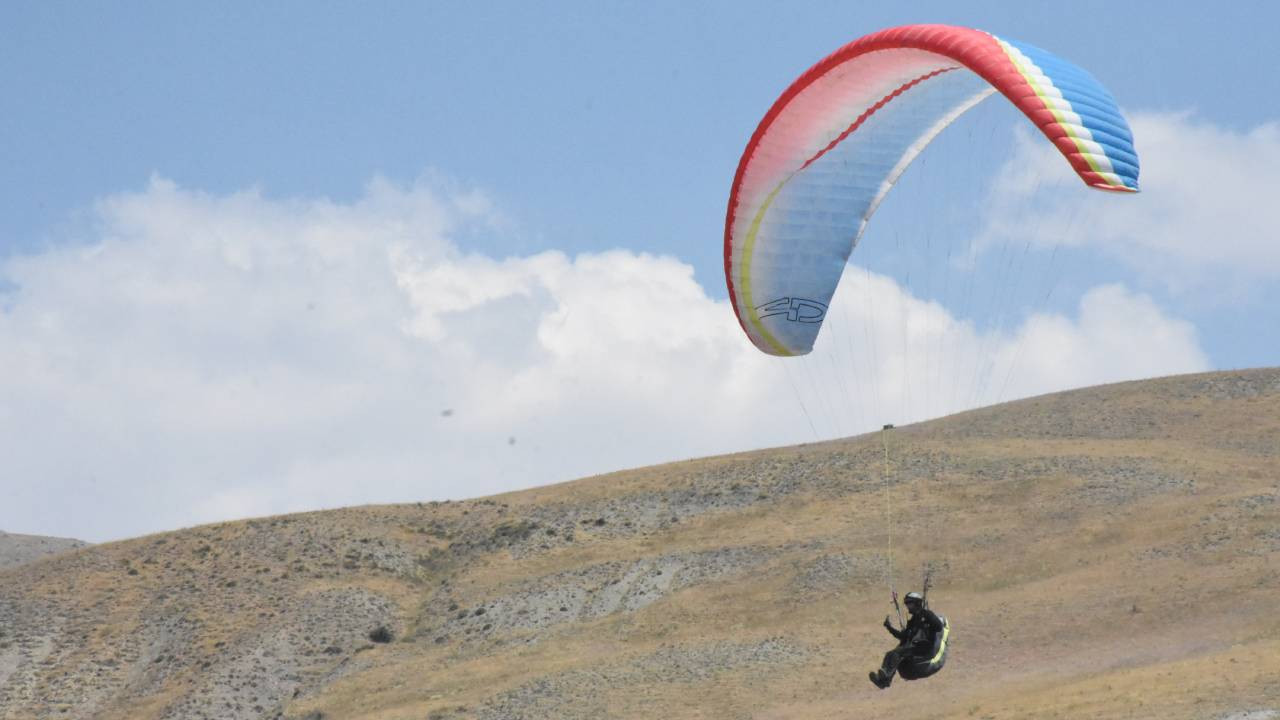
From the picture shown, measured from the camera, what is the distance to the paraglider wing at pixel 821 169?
2227cm

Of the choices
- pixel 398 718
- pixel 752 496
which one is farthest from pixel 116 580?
pixel 752 496

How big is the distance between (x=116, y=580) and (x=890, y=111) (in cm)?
3784

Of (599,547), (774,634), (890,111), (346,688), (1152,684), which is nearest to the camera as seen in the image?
(890,111)

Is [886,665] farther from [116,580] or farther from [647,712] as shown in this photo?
[116,580]

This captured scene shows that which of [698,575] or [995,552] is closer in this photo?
[995,552]

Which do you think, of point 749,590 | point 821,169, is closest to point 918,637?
point 821,169

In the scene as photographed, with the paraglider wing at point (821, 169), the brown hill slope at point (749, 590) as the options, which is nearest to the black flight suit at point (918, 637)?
the paraglider wing at point (821, 169)

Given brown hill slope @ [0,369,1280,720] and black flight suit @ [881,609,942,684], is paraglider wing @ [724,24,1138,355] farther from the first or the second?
brown hill slope @ [0,369,1280,720]

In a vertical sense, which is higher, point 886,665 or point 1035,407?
point 1035,407

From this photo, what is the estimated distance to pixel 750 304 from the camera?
23.8m

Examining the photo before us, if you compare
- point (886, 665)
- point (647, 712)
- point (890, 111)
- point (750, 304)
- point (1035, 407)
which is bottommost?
point (886, 665)

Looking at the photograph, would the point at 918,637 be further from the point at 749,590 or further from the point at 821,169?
the point at 749,590

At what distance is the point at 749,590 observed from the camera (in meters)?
43.8

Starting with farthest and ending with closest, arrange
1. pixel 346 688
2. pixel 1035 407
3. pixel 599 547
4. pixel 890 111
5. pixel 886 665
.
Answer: pixel 1035 407 → pixel 599 547 → pixel 346 688 → pixel 890 111 → pixel 886 665
